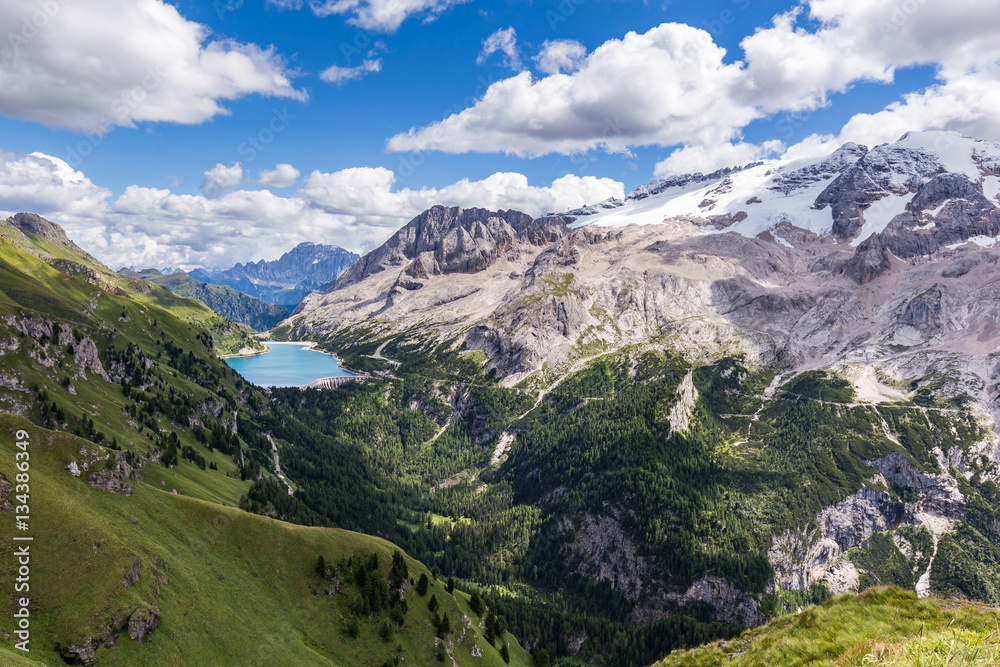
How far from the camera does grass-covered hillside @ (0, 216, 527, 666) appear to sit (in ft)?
158

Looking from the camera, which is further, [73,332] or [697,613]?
[697,613]

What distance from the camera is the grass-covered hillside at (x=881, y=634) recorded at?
43.8 feet

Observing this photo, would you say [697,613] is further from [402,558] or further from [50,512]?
[50,512]

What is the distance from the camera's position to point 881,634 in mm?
21438

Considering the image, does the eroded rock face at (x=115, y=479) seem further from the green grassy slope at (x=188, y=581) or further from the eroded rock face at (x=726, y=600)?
the eroded rock face at (x=726, y=600)

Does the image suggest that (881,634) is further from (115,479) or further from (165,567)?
(115,479)

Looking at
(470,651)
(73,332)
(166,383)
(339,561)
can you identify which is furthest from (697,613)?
(73,332)

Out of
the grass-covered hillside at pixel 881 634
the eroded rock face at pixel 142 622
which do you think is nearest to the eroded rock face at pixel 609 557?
the eroded rock face at pixel 142 622

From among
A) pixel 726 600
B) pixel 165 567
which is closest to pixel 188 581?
pixel 165 567

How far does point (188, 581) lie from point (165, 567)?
3363 mm

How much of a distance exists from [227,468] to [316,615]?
8122 cm

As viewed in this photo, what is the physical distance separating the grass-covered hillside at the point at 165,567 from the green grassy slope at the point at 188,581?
163mm

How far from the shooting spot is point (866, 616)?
26.5 meters

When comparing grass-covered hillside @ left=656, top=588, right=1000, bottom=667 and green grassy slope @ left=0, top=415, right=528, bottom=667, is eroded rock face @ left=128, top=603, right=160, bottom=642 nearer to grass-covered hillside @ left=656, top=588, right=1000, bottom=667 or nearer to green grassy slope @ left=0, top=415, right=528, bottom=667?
green grassy slope @ left=0, top=415, right=528, bottom=667
